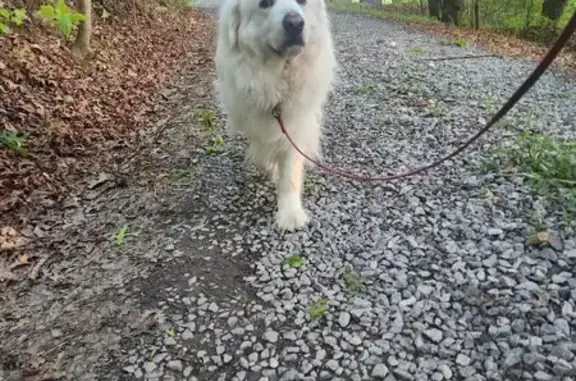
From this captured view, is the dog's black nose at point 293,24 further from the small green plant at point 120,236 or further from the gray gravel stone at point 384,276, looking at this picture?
the small green plant at point 120,236

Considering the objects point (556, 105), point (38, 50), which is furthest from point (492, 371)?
point (38, 50)

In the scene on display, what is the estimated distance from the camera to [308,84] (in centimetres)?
308

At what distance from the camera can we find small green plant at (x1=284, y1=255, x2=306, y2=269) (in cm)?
276

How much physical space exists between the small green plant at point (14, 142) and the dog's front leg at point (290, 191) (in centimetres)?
196

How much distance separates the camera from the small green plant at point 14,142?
369 centimetres

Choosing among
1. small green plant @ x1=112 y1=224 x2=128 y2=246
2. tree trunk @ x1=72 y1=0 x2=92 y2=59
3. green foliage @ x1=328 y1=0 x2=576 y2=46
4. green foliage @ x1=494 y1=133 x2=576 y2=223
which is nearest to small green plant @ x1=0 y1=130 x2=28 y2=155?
small green plant @ x1=112 y1=224 x2=128 y2=246

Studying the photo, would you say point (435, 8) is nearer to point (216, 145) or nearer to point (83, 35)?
point (83, 35)

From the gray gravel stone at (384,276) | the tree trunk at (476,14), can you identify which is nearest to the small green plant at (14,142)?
the gray gravel stone at (384,276)

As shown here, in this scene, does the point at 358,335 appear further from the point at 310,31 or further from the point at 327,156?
the point at 327,156

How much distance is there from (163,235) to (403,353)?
5.37 ft

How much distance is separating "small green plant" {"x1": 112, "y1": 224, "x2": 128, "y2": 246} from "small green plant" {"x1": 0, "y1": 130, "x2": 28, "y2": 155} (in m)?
1.18

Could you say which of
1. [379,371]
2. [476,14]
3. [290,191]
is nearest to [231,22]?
[290,191]

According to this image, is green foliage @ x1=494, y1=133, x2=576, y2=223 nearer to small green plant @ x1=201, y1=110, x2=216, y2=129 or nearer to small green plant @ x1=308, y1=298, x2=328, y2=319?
small green plant @ x1=308, y1=298, x2=328, y2=319

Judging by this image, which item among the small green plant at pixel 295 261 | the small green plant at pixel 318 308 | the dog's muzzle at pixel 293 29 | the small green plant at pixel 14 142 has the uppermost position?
the dog's muzzle at pixel 293 29
